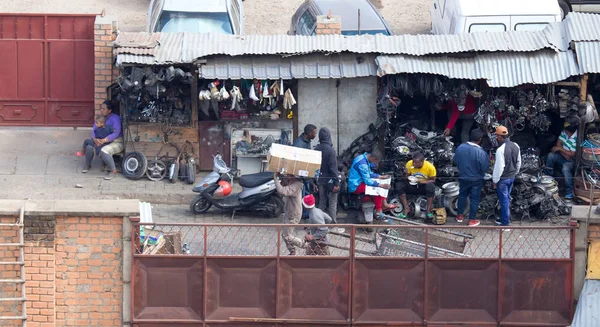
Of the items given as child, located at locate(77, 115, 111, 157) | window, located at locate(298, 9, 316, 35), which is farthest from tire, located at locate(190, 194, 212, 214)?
window, located at locate(298, 9, 316, 35)

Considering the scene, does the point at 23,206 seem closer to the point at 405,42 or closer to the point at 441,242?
the point at 441,242

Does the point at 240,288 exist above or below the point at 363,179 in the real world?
below

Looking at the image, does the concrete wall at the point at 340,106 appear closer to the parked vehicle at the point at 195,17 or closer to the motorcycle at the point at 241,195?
the motorcycle at the point at 241,195

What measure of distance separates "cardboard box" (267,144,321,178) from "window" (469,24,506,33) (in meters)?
5.05

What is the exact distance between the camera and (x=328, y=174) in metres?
19.0

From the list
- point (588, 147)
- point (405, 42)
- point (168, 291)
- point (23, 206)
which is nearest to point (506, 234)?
point (588, 147)

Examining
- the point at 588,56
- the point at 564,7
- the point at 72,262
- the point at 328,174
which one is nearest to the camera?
the point at 72,262

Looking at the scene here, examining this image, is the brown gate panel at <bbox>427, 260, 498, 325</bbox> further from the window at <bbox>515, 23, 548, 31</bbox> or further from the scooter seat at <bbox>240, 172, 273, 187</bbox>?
the window at <bbox>515, 23, 548, 31</bbox>

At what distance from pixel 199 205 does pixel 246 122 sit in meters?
2.08

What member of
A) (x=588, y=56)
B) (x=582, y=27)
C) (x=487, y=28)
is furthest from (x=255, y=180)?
(x=582, y=27)

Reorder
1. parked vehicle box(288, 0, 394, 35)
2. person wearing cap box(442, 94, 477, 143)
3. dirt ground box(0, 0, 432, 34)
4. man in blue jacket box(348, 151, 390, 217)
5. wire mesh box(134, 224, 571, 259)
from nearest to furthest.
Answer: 1. wire mesh box(134, 224, 571, 259)
2. man in blue jacket box(348, 151, 390, 217)
3. person wearing cap box(442, 94, 477, 143)
4. parked vehicle box(288, 0, 394, 35)
5. dirt ground box(0, 0, 432, 34)

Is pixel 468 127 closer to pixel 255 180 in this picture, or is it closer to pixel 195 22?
pixel 255 180

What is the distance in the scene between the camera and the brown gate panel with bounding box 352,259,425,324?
1559cm

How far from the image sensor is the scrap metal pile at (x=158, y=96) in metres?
19.9
